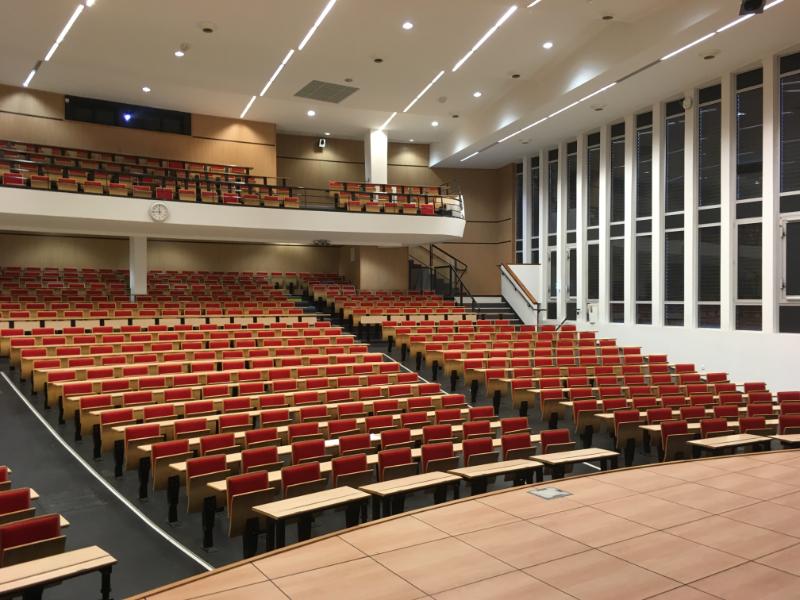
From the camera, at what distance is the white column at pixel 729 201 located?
405 inches

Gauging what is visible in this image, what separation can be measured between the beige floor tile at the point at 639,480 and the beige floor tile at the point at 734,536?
0.72 metres

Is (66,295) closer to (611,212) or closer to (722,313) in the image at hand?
(611,212)

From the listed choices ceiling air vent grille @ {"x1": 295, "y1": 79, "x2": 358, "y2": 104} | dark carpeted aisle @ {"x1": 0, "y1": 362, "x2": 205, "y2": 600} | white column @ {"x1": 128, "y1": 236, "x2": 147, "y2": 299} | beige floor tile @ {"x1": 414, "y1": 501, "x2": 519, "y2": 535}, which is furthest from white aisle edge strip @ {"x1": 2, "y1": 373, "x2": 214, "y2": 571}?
ceiling air vent grille @ {"x1": 295, "y1": 79, "x2": 358, "y2": 104}

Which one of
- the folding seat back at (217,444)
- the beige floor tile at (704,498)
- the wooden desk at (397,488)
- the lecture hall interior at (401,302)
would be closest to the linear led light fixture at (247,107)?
the lecture hall interior at (401,302)

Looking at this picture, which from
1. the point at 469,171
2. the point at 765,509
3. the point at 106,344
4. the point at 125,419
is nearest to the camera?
the point at 765,509

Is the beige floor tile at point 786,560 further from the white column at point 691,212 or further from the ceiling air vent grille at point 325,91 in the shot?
the ceiling air vent grille at point 325,91

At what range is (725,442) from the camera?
5.63m

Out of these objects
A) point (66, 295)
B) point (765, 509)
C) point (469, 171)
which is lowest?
point (765, 509)

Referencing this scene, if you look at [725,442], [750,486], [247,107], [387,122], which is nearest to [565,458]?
[750,486]

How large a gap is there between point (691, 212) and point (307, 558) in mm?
10073

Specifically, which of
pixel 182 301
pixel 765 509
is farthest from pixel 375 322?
pixel 765 509

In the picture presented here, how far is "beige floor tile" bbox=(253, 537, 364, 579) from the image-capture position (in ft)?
10.2

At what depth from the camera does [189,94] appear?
13789mm

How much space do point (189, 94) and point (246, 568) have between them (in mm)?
12799
